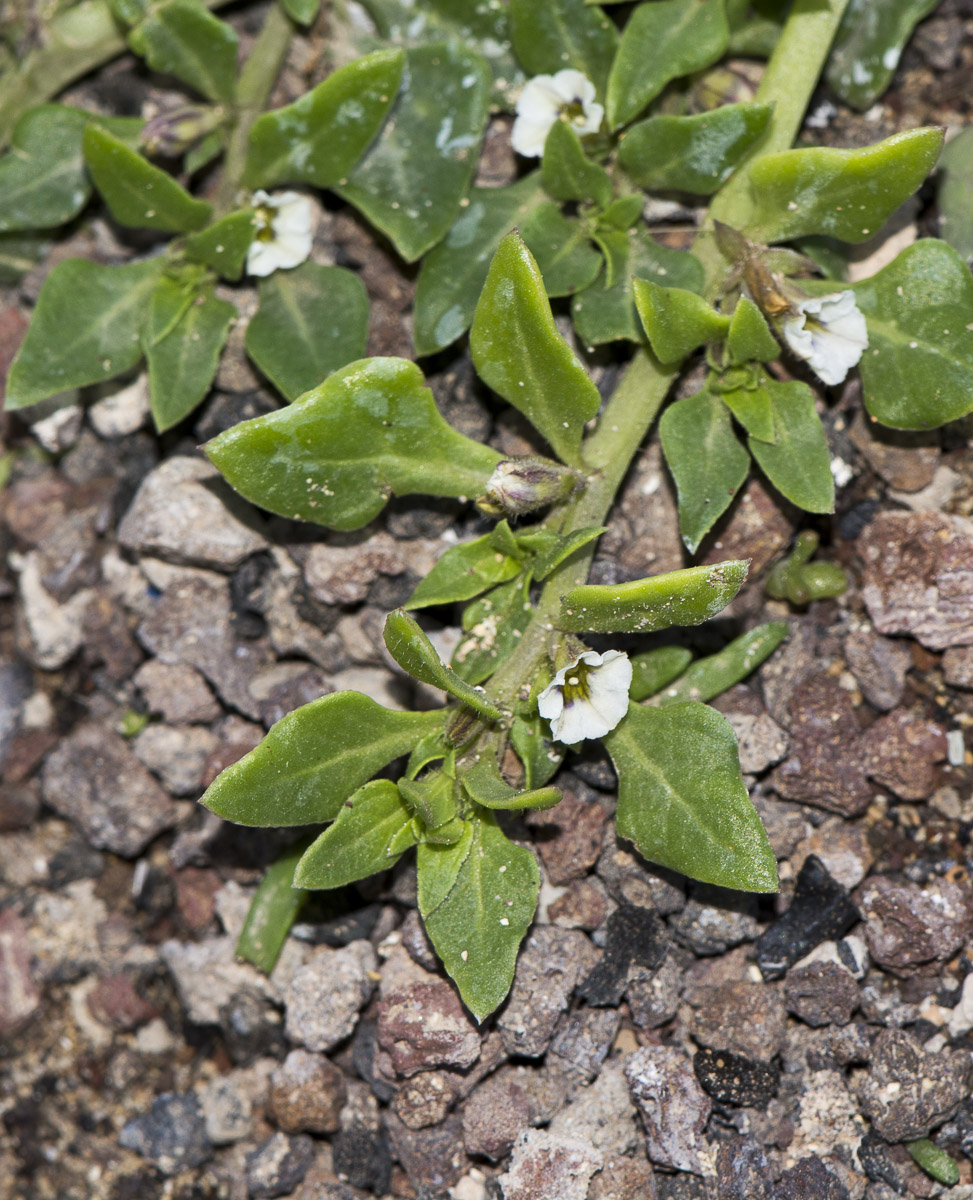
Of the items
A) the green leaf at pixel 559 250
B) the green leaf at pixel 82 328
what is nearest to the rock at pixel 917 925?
the green leaf at pixel 559 250

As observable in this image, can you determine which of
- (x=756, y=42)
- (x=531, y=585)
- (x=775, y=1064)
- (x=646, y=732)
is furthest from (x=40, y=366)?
(x=775, y=1064)

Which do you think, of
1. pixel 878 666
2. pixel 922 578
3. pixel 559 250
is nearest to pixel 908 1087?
pixel 878 666

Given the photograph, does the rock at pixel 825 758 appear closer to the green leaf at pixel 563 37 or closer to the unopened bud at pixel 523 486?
the unopened bud at pixel 523 486

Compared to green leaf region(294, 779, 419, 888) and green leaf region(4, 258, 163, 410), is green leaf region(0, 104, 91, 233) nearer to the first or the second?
green leaf region(4, 258, 163, 410)

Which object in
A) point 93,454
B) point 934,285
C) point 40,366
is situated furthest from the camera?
point 93,454

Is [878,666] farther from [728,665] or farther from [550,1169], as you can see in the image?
[550,1169]

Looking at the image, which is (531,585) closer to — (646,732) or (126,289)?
(646,732)
